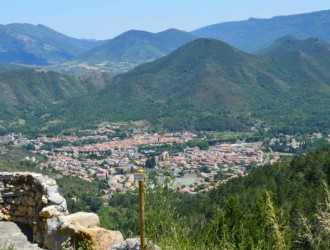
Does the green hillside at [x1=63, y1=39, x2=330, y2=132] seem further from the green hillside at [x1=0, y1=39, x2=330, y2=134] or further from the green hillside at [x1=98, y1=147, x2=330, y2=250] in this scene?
the green hillside at [x1=98, y1=147, x2=330, y2=250]

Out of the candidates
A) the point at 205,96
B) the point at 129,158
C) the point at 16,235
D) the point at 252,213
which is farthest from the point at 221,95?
the point at 16,235

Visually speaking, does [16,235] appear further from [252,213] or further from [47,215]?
[252,213]

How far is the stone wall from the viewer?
7.88 meters

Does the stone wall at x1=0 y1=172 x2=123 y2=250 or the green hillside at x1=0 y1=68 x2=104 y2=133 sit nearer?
the stone wall at x1=0 y1=172 x2=123 y2=250

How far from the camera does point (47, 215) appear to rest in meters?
9.07

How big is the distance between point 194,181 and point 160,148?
107 ft

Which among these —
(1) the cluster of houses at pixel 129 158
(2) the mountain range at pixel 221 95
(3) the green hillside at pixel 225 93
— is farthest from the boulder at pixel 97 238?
(3) the green hillside at pixel 225 93

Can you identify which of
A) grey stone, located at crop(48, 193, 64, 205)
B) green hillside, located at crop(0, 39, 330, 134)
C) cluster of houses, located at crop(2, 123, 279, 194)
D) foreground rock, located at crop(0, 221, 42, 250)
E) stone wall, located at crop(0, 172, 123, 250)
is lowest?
cluster of houses, located at crop(2, 123, 279, 194)

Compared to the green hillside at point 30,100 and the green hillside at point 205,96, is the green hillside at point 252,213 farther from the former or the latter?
the green hillside at point 30,100

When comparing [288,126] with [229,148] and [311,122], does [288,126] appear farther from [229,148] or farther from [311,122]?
[229,148]

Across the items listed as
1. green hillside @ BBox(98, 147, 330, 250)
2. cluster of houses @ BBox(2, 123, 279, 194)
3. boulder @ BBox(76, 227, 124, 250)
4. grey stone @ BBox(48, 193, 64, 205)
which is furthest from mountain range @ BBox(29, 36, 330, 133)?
boulder @ BBox(76, 227, 124, 250)

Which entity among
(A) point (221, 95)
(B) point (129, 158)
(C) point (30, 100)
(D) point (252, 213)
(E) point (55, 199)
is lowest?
(B) point (129, 158)

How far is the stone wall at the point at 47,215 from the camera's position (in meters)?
7.88

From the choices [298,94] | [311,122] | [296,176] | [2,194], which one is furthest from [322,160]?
[298,94]
